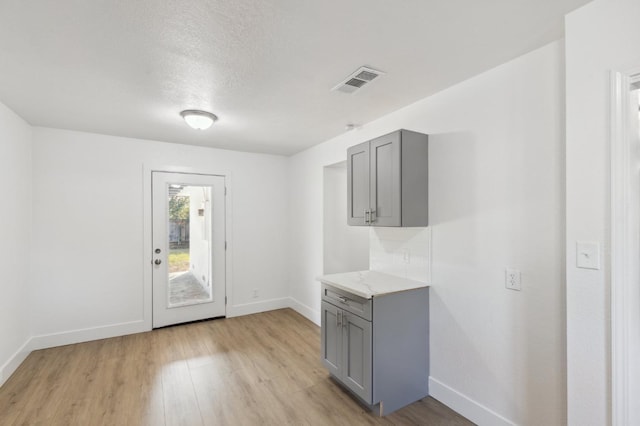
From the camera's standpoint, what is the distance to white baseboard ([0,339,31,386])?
8.91 ft

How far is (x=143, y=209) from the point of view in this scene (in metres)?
3.95

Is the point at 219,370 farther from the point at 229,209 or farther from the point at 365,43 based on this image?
the point at 365,43

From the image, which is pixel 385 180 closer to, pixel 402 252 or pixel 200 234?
pixel 402 252

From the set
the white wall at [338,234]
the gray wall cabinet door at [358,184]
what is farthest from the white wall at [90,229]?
the gray wall cabinet door at [358,184]

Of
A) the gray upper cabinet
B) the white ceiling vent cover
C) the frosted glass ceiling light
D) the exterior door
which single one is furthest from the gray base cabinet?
the exterior door

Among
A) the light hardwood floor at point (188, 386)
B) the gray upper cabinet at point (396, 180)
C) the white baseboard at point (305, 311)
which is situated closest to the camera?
the light hardwood floor at point (188, 386)

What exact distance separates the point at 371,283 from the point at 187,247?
2.84m

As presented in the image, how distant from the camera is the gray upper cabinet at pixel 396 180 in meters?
2.42

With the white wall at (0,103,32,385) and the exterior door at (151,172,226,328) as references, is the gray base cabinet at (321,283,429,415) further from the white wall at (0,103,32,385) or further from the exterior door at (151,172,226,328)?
the white wall at (0,103,32,385)

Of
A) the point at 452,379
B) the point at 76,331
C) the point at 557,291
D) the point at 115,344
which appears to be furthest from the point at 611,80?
the point at 76,331

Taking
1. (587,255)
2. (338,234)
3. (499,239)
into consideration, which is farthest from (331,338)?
(587,255)

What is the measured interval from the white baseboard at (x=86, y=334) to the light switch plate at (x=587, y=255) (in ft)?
14.7

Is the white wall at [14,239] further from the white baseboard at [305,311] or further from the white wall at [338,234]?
the white wall at [338,234]

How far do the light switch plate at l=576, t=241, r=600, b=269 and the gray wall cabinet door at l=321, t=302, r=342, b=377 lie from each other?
65.9 inches
